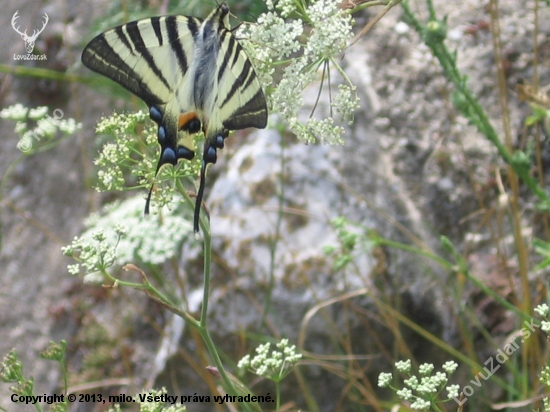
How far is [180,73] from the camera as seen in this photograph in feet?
4.92

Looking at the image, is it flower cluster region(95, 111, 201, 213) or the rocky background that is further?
the rocky background

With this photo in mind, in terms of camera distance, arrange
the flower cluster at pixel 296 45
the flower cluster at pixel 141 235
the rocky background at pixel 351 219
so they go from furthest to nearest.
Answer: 1. the rocky background at pixel 351 219
2. the flower cluster at pixel 141 235
3. the flower cluster at pixel 296 45

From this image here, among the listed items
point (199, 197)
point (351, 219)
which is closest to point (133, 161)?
point (199, 197)

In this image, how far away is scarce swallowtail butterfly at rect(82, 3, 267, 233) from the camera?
137 cm

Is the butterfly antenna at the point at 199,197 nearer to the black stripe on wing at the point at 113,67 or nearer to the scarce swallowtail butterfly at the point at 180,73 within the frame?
the scarce swallowtail butterfly at the point at 180,73

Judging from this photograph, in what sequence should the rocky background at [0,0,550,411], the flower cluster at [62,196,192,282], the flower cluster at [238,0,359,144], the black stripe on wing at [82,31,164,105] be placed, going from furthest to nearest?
the rocky background at [0,0,550,411] < the flower cluster at [62,196,192,282] < the black stripe on wing at [82,31,164,105] < the flower cluster at [238,0,359,144]

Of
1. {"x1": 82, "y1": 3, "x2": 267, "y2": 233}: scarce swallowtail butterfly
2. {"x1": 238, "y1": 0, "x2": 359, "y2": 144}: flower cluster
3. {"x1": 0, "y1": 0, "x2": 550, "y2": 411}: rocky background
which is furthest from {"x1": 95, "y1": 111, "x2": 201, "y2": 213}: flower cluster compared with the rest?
{"x1": 0, "y1": 0, "x2": 550, "y2": 411}: rocky background

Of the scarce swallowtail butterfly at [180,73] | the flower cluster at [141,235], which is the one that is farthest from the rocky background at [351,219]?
the scarce swallowtail butterfly at [180,73]

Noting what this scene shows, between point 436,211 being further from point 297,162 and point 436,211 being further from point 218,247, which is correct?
point 218,247

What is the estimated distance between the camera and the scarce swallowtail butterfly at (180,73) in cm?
137

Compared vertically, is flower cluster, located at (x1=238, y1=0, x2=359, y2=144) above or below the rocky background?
above

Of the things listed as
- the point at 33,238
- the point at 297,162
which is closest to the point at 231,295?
the point at 297,162

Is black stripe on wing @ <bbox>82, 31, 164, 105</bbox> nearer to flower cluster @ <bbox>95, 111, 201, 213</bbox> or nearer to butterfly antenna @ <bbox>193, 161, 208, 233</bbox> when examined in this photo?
flower cluster @ <bbox>95, 111, 201, 213</bbox>

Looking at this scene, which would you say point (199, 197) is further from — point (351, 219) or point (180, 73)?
point (351, 219)
